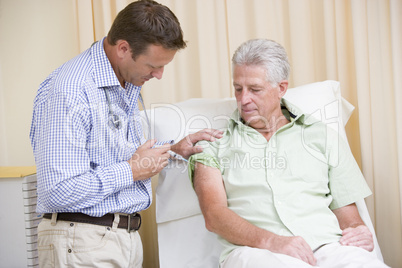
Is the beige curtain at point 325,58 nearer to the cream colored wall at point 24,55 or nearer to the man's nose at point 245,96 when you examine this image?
the cream colored wall at point 24,55

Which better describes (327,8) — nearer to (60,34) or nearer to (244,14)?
(244,14)

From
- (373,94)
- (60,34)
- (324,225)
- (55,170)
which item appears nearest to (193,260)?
(324,225)

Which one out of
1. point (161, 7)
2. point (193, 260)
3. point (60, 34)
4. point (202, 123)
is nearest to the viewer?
point (161, 7)

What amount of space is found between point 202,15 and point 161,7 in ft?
3.21

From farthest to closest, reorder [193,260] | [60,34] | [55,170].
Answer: [60,34] → [193,260] → [55,170]

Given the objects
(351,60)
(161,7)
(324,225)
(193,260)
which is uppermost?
(161,7)

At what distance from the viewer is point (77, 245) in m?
1.53

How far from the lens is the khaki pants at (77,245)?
1.52m

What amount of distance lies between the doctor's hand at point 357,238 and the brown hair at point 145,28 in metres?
0.91

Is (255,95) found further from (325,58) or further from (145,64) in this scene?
(325,58)

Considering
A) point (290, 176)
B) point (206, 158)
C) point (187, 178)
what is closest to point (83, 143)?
point (206, 158)

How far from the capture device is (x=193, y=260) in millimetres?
1925

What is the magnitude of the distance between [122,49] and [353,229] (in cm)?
106

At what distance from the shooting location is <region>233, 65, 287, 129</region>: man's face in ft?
5.94
